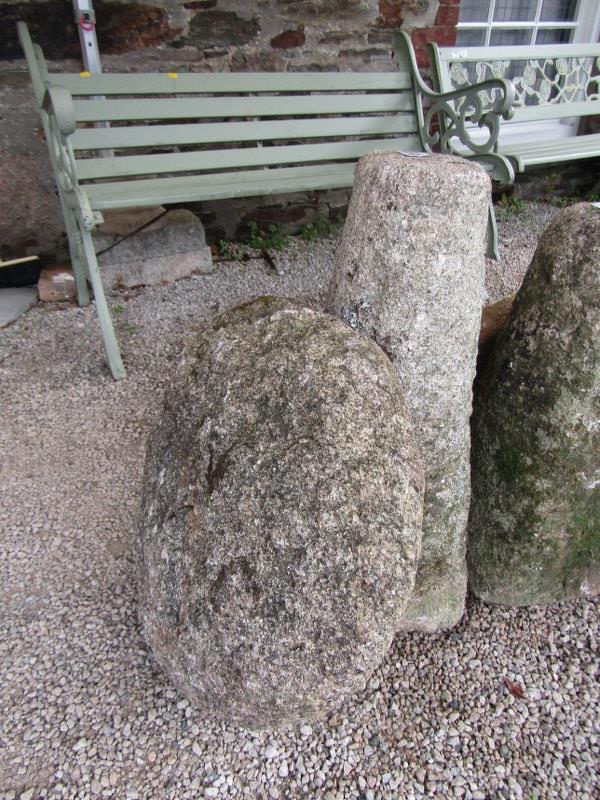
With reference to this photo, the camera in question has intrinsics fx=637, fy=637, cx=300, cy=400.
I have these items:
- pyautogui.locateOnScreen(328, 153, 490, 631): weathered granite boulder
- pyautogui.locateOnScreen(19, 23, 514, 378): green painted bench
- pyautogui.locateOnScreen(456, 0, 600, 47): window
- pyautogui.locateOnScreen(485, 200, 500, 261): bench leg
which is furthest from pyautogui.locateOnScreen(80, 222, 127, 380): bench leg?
pyautogui.locateOnScreen(456, 0, 600, 47): window

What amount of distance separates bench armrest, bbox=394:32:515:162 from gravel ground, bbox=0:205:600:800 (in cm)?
239

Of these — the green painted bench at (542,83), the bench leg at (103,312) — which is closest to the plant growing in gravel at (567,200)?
the green painted bench at (542,83)

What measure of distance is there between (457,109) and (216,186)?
1.52 metres

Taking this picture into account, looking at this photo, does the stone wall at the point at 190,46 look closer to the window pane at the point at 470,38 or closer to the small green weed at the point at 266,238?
the small green weed at the point at 266,238

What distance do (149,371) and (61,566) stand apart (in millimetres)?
1144

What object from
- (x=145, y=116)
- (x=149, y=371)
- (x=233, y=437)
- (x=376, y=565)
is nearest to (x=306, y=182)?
(x=145, y=116)

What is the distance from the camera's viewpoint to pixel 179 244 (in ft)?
11.9

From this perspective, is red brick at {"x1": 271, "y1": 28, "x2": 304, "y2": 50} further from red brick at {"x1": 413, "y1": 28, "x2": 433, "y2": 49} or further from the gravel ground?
the gravel ground

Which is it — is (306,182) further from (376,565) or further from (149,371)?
(376,565)

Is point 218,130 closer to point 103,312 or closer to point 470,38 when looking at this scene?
point 103,312

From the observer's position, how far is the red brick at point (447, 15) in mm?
3930

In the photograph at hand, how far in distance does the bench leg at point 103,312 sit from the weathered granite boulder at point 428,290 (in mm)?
1427

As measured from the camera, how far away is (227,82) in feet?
11.0

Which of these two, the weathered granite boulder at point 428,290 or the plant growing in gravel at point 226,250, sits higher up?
the weathered granite boulder at point 428,290
